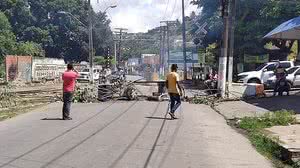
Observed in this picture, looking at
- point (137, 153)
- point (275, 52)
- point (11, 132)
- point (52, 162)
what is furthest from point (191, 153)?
point (275, 52)

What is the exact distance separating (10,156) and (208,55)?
53.0 meters

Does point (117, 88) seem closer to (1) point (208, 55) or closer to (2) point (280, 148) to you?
(2) point (280, 148)

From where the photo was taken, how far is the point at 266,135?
1305cm

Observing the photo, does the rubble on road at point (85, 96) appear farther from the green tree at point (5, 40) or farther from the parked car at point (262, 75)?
the green tree at point (5, 40)

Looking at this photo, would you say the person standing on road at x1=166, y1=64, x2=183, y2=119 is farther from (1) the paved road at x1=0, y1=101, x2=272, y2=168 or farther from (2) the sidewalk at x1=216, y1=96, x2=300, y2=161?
(2) the sidewalk at x1=216, y1=96, x2=300, y2=161

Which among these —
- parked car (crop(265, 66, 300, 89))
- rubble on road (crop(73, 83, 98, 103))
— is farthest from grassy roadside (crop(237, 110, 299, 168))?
parked car (crop(265, 66, 300, 89))

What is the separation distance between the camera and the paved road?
936 cm

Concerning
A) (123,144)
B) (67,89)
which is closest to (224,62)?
(67,89)

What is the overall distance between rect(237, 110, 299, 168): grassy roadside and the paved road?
27 centimetres

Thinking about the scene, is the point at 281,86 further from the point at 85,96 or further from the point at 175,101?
the point at 175,101

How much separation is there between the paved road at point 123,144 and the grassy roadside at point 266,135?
27 cm

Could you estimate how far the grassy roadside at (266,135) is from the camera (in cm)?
1052

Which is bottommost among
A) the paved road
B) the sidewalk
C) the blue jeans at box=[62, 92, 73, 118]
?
the paved road

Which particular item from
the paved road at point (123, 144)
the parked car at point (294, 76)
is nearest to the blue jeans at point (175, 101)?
the paved road at point (123, 144)
